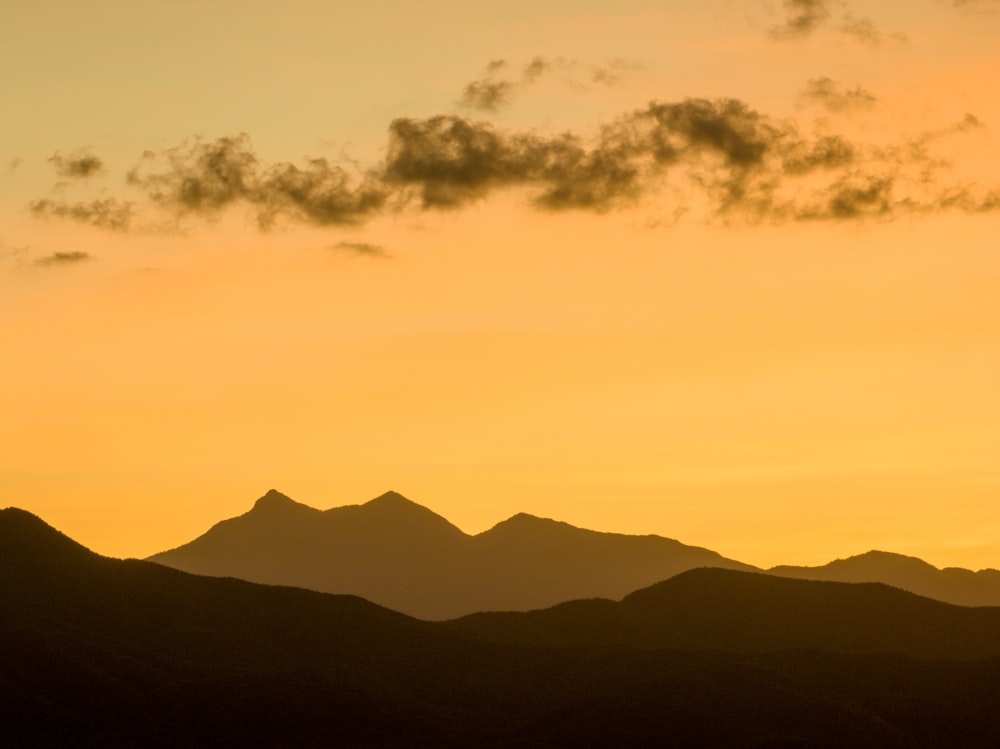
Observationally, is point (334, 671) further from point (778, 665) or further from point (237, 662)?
→ point (778, 665)

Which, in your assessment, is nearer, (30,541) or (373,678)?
(373,678)

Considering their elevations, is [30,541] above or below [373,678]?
above

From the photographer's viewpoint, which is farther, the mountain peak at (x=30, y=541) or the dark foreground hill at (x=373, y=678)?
the mountain peak at (x=30, y=541)

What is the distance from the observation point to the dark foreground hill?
126 metres

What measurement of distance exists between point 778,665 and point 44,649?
72.9 meters

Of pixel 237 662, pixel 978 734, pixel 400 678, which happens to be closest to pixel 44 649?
pixel 237 662

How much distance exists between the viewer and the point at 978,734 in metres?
132

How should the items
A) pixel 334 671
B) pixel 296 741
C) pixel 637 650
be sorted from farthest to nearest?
pixel 637 650 → pixel 334 671 → pixel 296 741

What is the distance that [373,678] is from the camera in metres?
153

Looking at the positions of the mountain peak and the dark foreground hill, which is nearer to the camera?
the dark foreground hill

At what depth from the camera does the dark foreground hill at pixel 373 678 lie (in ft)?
412

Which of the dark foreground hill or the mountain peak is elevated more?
the mountain peak

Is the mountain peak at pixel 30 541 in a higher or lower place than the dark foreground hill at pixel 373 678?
higher

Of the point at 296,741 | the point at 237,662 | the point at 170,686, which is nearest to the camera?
the point at 296,741
